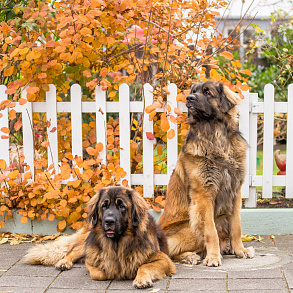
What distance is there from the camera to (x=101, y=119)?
539 centimetres

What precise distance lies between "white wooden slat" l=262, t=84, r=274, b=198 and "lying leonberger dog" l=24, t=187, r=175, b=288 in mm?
1977

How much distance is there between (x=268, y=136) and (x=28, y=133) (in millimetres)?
2784

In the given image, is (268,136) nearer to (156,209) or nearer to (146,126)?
(146,126)

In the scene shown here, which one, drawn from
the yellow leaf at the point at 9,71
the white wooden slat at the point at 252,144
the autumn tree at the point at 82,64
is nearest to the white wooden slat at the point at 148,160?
the autumn tree at the point at 82,64

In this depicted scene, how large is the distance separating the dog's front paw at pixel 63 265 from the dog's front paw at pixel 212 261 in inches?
47.3

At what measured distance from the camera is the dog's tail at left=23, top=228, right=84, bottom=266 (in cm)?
423

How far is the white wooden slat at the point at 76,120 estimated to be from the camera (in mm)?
5332

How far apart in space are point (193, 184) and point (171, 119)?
0.94 meters

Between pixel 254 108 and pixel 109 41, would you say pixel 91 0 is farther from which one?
pixel 254 108

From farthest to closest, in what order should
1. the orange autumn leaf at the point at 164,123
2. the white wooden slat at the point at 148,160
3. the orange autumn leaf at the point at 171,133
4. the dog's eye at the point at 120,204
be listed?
the white wooden slat at the point at 148,160 < the orange autumn leaf at the point at 171,133 < the orange autumn leaf at the point at 164,123 < the dog's eye at the point at 120,204

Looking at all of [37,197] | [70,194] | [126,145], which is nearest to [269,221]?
[126,145]

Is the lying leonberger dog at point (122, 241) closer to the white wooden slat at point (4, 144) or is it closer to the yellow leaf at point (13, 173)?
the yellow leaf at point (13, 173)

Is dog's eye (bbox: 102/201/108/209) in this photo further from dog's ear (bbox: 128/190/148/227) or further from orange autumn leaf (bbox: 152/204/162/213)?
orange autumn leaf (bbox: 152/204/162/213)

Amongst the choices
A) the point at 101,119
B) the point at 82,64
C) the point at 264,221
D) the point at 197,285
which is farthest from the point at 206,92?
the point at 82,64
